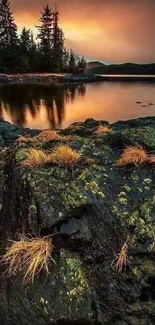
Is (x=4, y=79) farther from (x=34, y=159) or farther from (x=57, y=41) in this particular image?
(x=34, y=159)

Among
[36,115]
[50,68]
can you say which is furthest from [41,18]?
[36,115]

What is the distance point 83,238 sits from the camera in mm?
5719

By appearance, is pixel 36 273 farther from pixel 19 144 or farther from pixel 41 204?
pixel 19 144

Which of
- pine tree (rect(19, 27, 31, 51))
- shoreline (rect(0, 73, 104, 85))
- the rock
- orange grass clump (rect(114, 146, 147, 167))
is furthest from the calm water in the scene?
pine tree (rect(19, 27, 31, 51))

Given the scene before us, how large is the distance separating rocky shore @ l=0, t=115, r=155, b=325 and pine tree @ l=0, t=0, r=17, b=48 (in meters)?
117

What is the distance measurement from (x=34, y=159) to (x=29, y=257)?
2.14m

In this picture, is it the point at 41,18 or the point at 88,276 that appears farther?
the point at 41,18

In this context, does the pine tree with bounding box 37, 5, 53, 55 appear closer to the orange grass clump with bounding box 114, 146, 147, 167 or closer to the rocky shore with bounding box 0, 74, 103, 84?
the rocky shore with bounding box 0, 74, 103, 84

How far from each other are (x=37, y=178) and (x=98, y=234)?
1.61 m

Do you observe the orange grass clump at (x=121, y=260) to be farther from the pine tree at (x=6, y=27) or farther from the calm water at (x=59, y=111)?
the pine tree at (x=6, y=27)

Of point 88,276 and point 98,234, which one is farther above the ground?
point 98,234

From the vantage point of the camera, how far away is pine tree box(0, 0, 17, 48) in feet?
378

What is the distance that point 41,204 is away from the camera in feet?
19.4

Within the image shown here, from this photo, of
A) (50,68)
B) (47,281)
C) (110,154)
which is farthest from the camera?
(50,68)
